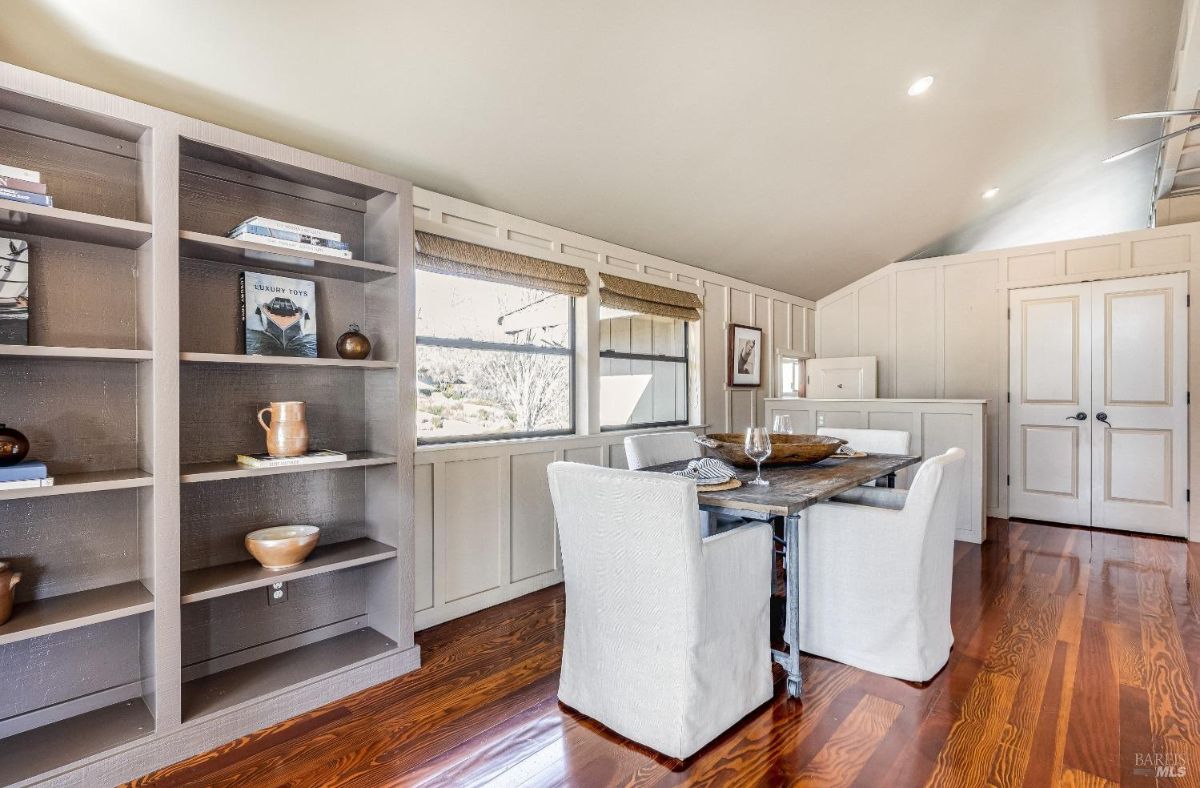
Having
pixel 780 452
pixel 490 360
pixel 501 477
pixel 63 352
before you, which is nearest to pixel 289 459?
pixel 63 352

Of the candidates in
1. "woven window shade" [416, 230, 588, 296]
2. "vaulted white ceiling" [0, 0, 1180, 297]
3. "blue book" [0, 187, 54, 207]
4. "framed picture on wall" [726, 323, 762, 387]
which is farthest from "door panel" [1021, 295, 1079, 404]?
"blue book" [0, 187, 54, 207]

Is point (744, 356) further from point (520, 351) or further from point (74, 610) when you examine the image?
point (74, 610)

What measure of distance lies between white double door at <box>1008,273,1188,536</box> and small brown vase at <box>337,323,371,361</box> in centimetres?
530

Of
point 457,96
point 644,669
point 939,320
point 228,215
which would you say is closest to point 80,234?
point 228,215

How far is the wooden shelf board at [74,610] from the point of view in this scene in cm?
158

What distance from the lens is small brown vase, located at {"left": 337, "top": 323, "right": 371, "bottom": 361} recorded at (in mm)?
2252

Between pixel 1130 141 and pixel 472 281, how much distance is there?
4961mm

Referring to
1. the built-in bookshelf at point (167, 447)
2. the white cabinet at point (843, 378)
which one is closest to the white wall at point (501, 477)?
the built-in bookshelf at point (167, 447)

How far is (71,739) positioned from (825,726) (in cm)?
230

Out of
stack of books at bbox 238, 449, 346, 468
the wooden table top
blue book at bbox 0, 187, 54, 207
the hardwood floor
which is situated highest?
blue book at bbox 0, 187, 54, 207

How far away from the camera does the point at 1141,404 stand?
457 cm

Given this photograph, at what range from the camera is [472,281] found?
3.12 metres

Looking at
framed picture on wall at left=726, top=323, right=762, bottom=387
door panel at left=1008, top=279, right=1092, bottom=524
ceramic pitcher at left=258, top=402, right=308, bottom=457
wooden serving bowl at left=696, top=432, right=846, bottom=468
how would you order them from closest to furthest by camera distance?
ceramic pitcher at left=258, top=402, right=308, bottom=457, wooden serving bowl at left=696, top=432, right=846, bottom=468, door panel at left=1008, top=279, right=1092, bottom=524, framed picture on wall at left=726, top=323, right=762, bottom=387

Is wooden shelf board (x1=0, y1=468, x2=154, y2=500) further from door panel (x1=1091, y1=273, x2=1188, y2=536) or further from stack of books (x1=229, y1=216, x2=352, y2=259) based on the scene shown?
door panel (x1=1091, y1=273, x2=1188, y2=536)
